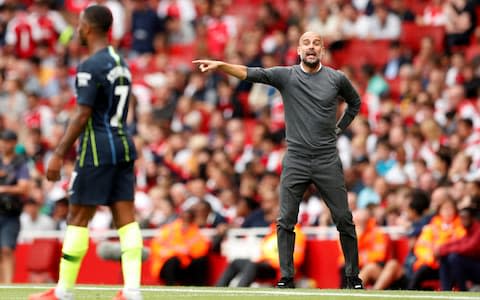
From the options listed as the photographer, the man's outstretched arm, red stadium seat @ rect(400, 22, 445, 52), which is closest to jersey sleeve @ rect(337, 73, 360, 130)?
the man's outstretched arm

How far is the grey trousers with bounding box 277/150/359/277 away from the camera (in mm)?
12500

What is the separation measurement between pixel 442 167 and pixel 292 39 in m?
6.82

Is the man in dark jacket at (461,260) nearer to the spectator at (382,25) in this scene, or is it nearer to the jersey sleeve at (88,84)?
the jersey sleeve at (88,84)

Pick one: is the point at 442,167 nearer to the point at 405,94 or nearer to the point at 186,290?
the point at 405,94

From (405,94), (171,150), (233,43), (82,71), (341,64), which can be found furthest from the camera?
(233,43)

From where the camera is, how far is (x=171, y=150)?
22484 mm

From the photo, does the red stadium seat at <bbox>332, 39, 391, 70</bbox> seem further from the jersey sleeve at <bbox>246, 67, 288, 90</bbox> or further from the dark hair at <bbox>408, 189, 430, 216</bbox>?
the jersey sleeve at <bbox>246, 67, 288, 90</bbox>

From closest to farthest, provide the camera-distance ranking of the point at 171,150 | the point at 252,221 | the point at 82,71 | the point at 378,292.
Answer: the point at 82,71 → the point at 378,292 → the point at 252,221 → the point at 171,150

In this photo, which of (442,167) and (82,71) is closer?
(82,71)

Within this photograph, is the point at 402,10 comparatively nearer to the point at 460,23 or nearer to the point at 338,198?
the point at 460,23

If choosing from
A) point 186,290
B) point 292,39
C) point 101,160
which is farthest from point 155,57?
point 101,160

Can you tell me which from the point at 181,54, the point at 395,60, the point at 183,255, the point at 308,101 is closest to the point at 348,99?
the point at 308,101

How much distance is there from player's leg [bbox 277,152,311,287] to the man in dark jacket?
3076 millimetres

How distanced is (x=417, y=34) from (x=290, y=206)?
37.3 feet
